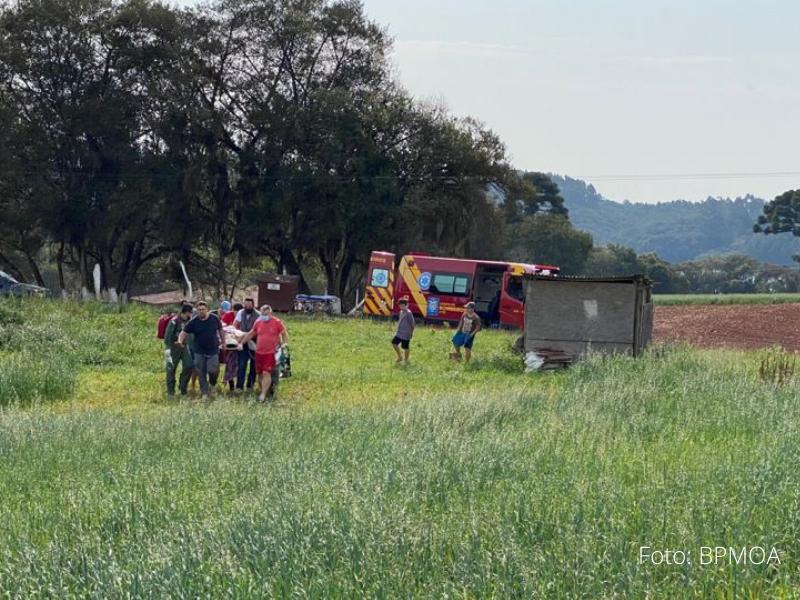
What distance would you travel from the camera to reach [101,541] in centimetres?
689

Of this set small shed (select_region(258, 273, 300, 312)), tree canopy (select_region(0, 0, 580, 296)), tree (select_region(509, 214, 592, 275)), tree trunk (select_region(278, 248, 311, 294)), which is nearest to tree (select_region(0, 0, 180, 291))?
tree canopy (select_region(0, 0, 580, 296))

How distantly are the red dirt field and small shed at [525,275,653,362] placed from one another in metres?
6.49

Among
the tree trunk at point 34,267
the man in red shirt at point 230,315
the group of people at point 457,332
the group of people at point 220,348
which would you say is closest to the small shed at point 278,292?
the tree trunk at point 34,267

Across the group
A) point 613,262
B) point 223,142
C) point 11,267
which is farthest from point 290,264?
point 613,262

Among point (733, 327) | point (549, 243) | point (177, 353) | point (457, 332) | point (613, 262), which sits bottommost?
point (177, 353)

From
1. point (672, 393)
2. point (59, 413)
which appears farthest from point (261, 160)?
point (672, 393)

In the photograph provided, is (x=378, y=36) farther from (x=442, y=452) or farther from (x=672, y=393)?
(x=442, y=452)

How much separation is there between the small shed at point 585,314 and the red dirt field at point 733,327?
649 cm

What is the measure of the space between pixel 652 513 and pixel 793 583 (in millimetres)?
1107

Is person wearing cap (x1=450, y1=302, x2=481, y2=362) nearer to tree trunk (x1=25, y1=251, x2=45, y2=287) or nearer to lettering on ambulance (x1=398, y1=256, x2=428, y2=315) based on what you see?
lettering on ambulance (x1=398, y1=256, x2=428, y2=315)

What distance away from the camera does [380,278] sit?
3812 cm

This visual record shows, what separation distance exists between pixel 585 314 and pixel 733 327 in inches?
578

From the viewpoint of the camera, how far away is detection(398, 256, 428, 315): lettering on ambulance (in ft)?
119

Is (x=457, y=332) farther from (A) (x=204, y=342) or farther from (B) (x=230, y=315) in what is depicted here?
(A) (x=204, y=342)
